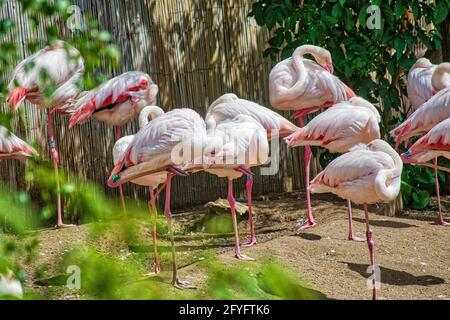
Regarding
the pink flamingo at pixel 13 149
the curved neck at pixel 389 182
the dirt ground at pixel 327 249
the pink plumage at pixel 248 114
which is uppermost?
the pink plumage at pixel 248 114

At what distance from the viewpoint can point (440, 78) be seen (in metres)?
6.36

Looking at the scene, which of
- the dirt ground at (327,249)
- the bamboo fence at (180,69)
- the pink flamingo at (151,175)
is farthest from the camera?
the bamboo fence at (180,69)

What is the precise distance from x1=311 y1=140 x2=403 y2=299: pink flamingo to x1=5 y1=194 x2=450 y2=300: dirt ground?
0.29 m

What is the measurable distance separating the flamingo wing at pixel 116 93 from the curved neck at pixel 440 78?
2133 millimetres

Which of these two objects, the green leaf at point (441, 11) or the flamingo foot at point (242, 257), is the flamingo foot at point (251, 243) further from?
the green leaf at point (441, 11)

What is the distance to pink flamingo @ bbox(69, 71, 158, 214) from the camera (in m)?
6.41

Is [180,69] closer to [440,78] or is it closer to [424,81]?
[424,81]

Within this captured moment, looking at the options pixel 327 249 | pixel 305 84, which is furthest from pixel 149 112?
pixel 327 249

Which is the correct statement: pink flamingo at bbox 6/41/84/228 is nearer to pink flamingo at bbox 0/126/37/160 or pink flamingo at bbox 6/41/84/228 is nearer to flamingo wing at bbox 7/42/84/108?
flamingo wing at bbox 7/42/84/108

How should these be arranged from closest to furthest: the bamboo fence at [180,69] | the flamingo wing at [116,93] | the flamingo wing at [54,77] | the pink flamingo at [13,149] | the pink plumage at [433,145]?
the pink plumage at [433,145] → the pink flamingo at [13,149] → the flamingo wing at [54,77] → the flamingo wing at [116,93] → the bamboo fence at [180,69]

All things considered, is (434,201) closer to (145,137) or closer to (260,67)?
(260,67)

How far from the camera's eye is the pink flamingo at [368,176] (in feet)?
15.1

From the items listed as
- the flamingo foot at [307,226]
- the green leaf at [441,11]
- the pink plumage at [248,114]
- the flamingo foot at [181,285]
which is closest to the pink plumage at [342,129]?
the pink plumage at [248,114]

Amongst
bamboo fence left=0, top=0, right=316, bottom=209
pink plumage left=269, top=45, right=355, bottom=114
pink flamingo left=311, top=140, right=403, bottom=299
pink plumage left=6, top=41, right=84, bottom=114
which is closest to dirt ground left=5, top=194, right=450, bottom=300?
pink flamingo left=311, top=140, right=403, bottom=299
